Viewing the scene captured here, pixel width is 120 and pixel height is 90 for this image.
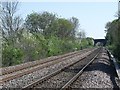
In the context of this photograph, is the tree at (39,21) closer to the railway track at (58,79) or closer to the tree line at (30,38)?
the tree line at (30,38)

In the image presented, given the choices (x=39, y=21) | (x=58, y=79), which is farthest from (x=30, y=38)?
(x=39, y=21)

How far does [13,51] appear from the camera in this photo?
114 feet

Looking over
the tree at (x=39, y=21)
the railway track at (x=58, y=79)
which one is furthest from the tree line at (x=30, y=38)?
the railway track at (x=58, y=79)

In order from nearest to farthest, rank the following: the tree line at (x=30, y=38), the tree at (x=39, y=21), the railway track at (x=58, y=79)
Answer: the railway track at (x=58, y=79)
the tree line at (x=30, y=38)
the tree at (x=39, y=21)

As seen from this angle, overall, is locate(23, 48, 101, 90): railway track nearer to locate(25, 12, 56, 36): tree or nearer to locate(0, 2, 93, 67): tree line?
locate(0, 2, 93, 67): tree line

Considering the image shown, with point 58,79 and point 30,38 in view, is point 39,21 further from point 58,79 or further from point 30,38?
point 58,79

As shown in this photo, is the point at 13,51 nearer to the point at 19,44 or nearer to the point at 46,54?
the point at 19,44

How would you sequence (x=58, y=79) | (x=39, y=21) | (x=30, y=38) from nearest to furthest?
(x=58, y=79), (x=30, y=38), (x=39, y=21)

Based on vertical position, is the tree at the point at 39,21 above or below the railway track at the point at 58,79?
above

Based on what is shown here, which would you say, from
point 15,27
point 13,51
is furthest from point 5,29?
point 13,51

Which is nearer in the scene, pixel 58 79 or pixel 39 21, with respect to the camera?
pixel 58 79

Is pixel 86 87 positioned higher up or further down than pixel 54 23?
further down

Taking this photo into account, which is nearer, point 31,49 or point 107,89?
point 107,89

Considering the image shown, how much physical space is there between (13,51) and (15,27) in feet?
71.2
